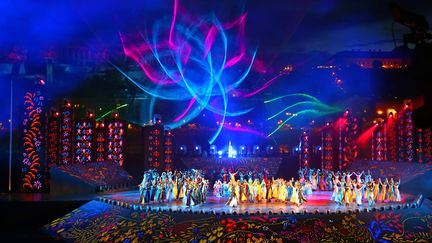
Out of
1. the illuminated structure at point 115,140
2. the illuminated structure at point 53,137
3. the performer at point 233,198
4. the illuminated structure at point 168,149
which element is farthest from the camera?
the illuminated structure at point 168,149

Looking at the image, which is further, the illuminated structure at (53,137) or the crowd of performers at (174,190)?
the illuminated structure at (53,137)

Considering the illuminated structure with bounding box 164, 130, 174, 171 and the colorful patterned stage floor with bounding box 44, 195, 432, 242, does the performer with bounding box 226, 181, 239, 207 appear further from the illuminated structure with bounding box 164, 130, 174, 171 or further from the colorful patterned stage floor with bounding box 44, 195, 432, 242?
the illuminated structure with bounding box 164, 130, 174, 171

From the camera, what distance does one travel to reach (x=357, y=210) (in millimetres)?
17156

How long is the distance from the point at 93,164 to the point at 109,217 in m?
8.39

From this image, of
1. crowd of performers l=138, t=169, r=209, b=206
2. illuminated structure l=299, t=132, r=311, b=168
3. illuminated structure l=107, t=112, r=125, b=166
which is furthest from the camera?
illuminated structure l=299, t=132, r=311, b=168

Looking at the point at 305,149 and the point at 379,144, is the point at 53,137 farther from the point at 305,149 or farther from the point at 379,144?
the point at 379,144

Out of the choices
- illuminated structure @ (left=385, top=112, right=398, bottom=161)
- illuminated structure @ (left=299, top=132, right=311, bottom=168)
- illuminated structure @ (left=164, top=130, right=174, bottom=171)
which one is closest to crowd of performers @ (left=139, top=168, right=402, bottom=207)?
illuminated structure @ (left=385, top=112, right=398, bottom=161)

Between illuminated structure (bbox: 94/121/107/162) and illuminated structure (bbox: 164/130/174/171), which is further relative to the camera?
illuminated structure (bbox: 164/130/174/171)

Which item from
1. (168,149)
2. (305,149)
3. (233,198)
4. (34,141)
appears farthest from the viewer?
(305,149)

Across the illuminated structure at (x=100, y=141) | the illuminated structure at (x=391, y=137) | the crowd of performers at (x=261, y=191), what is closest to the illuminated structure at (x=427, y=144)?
the illuminated structure at (x=391, y=137)

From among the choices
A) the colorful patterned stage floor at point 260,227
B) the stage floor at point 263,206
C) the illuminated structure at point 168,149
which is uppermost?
the illuminated structure at point 168,149

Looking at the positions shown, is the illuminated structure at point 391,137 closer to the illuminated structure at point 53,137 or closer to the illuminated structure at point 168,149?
Result: the illuminated structure at point 168,149

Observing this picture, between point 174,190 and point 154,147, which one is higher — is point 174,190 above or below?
below

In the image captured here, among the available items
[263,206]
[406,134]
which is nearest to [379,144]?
[406,134]
